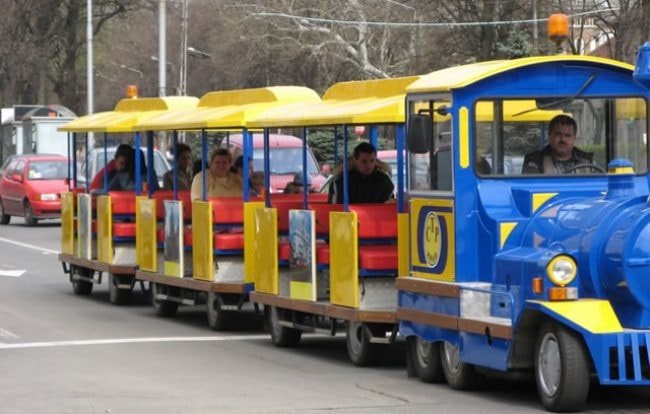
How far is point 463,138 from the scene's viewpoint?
12.2 meters

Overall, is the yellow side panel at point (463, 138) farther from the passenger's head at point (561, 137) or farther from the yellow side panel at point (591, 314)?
the yellow side panel at point (591, 314)

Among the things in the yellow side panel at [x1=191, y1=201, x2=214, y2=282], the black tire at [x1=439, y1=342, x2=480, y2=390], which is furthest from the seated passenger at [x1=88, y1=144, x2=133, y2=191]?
the black tire at [x1=439, y1=342, x2=480, y2=390]

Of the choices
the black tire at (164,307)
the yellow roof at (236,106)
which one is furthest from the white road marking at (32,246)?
the yellow roof at (236,106)

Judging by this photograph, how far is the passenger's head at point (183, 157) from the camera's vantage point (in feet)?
65.0

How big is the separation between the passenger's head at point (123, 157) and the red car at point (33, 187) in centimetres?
1642

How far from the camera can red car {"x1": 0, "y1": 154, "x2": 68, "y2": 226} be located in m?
38.6

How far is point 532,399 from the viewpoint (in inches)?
467

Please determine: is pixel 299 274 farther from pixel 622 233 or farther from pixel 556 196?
pixel 622 233

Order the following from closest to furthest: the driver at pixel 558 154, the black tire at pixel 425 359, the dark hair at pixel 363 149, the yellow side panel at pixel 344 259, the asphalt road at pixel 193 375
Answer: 1. the asphalt road at pixel 193 375
2. the driver at pixel 558 154
3. the black tire at pixel 425 359
4. the yellow side panel at pixel 344 259
5. the dark hair at pixel 363 149

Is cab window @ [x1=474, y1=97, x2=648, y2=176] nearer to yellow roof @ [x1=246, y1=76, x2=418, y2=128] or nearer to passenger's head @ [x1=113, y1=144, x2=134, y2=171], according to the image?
yellow roof @ [x1=246, y1=76, x2=418, y2=128]

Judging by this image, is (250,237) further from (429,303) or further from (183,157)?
(429,303)

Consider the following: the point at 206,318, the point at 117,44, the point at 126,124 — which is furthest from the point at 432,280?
the point at 117,44

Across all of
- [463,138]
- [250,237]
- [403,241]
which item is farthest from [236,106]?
[463,138]

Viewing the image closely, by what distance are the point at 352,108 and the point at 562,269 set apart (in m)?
3.82
